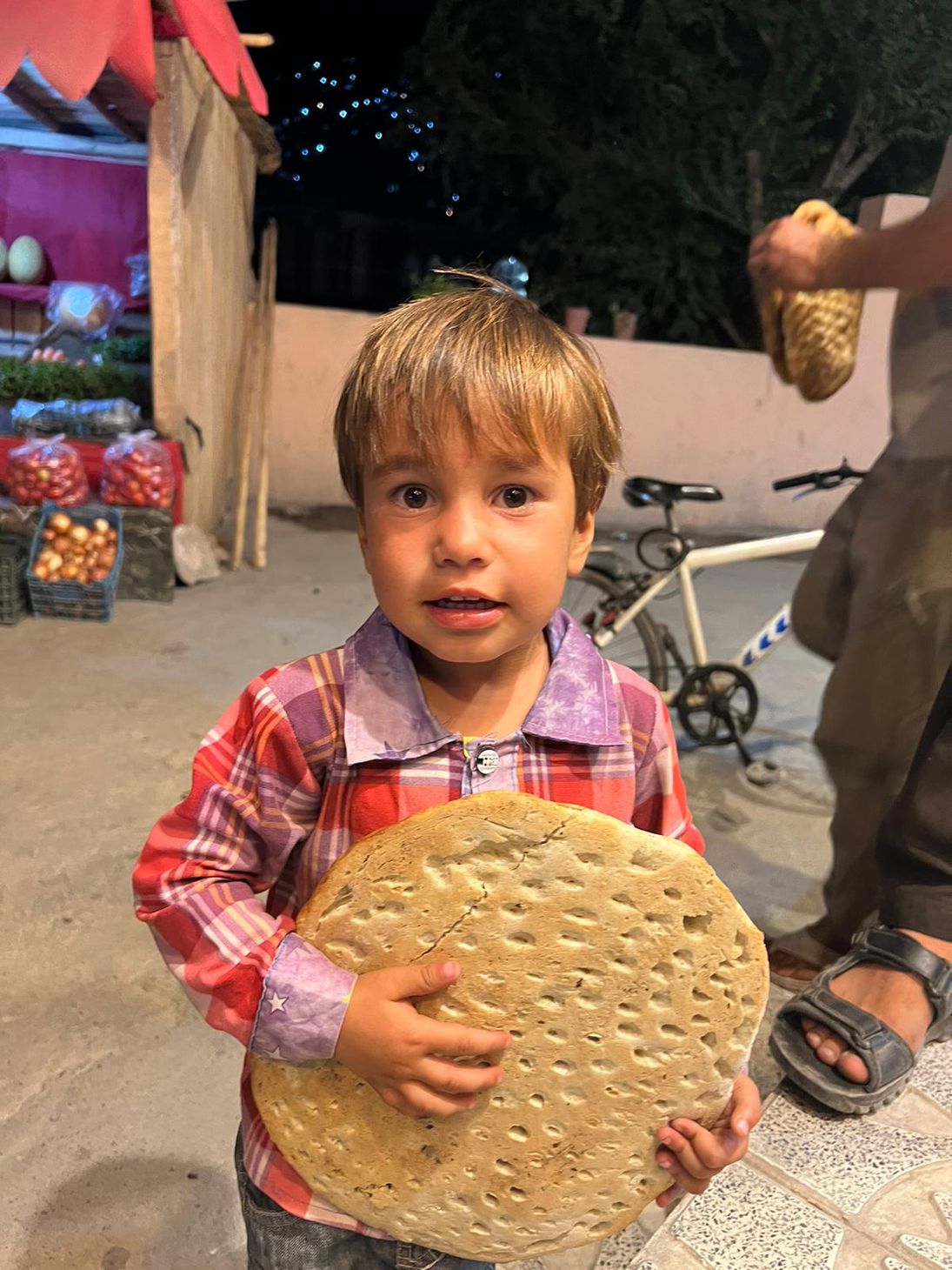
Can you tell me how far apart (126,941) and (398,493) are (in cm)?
153

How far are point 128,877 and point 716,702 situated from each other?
1.76 m

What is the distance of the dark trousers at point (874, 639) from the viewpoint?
1437mm

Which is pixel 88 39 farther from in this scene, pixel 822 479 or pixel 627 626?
pixel 822 479

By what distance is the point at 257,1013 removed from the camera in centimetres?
73

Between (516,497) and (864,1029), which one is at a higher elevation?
(516,497)

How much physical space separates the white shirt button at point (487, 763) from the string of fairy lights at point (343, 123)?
7580mm

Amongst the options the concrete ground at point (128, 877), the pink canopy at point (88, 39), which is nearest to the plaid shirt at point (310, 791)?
the concrete ground at point (128, 877)

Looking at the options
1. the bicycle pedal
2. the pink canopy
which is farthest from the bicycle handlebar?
the pink canopy

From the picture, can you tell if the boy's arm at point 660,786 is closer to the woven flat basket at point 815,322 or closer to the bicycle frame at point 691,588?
the woven flat basket at point 815,322

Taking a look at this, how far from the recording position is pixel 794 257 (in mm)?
1275

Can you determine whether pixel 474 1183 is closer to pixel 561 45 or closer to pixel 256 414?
pixel 256 414

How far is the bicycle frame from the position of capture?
2.85 metres

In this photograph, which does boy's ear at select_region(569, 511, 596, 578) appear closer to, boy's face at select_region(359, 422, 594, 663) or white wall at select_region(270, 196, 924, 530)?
boy's face at select_region(359, 422, 594, 663)

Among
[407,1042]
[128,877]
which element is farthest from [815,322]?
[128,877]
